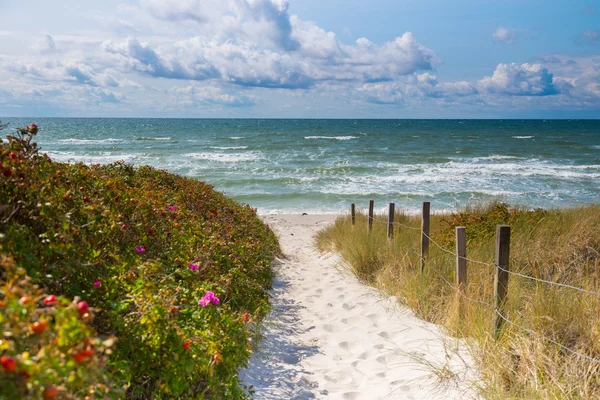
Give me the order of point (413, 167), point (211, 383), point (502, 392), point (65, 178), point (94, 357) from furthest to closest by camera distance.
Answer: point (413, 167) → point (65, 178) → point (502, 392) → point (211, 383) → point (94, 357)

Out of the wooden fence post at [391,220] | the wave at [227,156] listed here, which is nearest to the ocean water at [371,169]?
the wave at [227,156]

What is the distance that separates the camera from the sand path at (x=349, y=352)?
393cm

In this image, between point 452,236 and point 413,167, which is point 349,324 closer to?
point 452,236

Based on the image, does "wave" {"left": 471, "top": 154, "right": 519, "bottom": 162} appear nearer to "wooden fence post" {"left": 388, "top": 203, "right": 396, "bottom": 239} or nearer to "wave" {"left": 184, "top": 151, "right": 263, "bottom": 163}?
"wave" {"left": 184, "top": 151, "right": 263, "bottom": 163}

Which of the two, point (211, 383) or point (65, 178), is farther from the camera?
point (65, 178)

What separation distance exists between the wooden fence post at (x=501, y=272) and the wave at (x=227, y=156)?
3177 centimetres

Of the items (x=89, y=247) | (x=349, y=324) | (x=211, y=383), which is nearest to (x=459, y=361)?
(x=349, y=324)

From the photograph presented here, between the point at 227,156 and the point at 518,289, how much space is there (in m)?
34.8

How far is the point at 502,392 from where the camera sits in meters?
3.33

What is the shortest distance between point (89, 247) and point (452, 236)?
231 inches

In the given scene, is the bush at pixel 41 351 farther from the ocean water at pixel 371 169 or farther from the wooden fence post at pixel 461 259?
the ocean water at pixel 371 169

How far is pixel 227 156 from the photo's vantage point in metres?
38.0

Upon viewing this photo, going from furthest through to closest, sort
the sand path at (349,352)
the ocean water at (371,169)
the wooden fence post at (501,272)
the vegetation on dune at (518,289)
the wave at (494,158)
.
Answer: the wave at (494,158) → the ocean water at (371,169) → the wooden fence post at (501,272) → the sand path at (349,352) → the vegetation on dune at (518,289)

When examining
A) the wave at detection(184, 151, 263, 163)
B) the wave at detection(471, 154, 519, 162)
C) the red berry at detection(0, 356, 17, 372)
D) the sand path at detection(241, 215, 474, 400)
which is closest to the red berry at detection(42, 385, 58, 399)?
the red berry at detection(0, 356, 17, 372)
